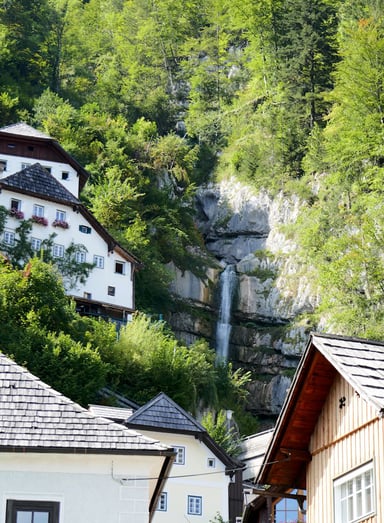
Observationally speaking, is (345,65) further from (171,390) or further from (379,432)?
(379,432)

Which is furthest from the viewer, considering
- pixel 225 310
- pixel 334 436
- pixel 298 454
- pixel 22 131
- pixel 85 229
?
pixel 225 310

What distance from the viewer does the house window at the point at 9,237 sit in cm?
5594

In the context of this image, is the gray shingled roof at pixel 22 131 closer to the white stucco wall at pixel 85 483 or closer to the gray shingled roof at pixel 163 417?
the gray shingled roof at pixel 163 417

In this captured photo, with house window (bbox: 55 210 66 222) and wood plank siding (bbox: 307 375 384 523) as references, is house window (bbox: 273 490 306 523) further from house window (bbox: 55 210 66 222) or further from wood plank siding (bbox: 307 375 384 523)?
house window (bbox: 55 210 66 222)

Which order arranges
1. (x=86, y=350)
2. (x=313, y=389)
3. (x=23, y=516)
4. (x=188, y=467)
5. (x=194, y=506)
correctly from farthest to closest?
(x=86, y=350), (x=188, y=467), (x=194, y=506), (x=313, y=389), (x=23, y=516)

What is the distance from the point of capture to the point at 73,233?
5844 cm

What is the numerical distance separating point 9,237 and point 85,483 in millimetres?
41549

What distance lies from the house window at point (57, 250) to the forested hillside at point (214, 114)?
5.88 m

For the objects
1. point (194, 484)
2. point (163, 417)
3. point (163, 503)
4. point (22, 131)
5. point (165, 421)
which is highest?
point (22, 131)

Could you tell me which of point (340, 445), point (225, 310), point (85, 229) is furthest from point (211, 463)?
point (340, 445)

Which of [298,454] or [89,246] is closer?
[298,454]

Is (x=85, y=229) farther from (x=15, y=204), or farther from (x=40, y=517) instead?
(x=40, y=517)

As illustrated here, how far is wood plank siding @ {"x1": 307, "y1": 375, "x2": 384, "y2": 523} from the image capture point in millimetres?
14945

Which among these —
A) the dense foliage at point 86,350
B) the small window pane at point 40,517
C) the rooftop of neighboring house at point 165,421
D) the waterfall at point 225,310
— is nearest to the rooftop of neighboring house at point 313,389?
the small window pane at point 40,517
